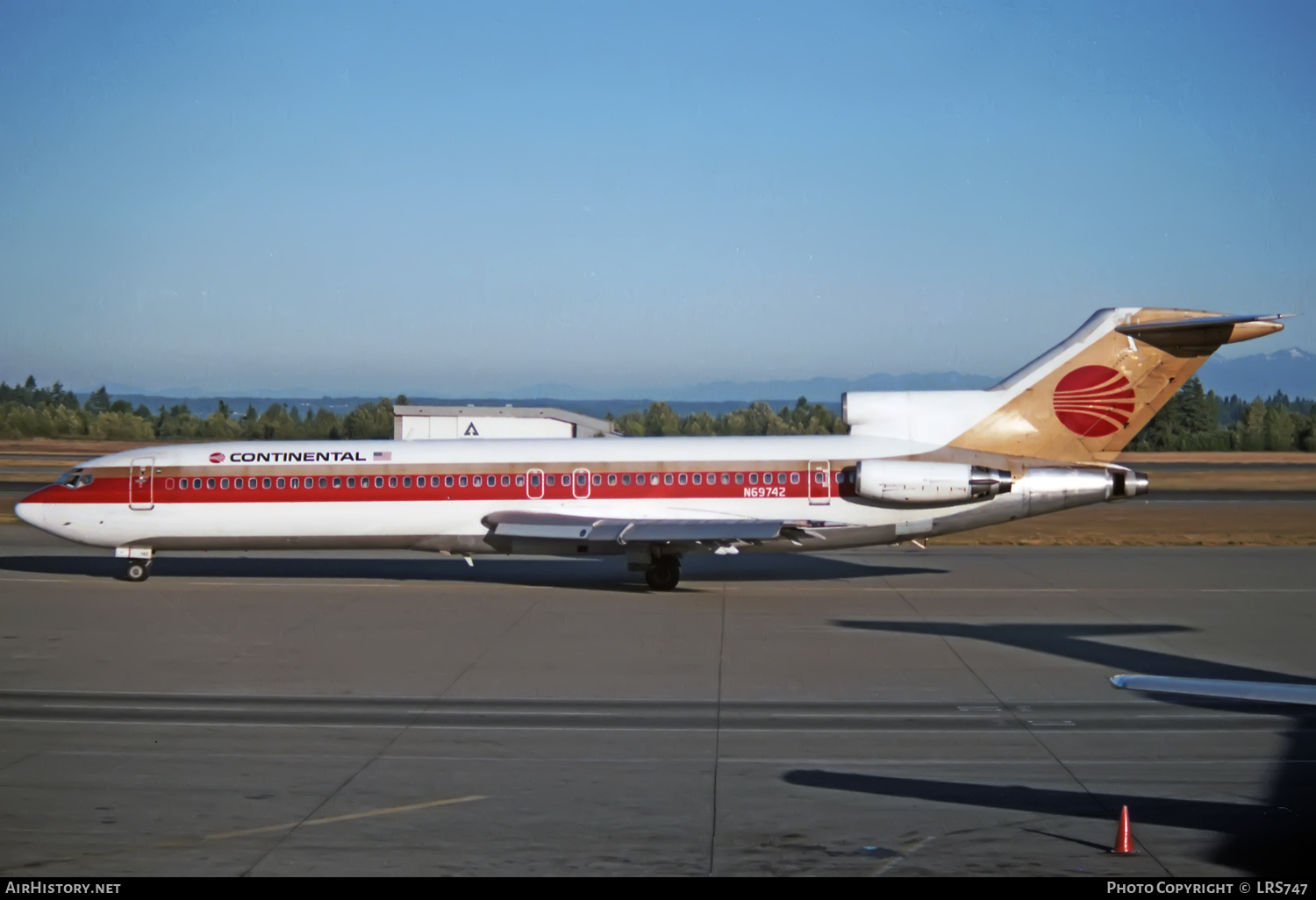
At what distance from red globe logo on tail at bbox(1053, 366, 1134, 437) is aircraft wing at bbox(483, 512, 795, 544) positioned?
6.02m

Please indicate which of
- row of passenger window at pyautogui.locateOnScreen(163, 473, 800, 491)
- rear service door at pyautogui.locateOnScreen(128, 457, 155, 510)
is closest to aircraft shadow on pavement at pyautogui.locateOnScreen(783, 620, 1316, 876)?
row of passenger window at pyautogui.locateOnScreen(163, 473, 800, 491)

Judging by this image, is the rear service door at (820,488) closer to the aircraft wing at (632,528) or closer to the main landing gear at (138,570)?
the aircraft wing at (632,528)

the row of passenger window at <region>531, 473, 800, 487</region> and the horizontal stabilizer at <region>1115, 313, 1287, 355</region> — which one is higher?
the horizontal stabilizer at <region>1115, 313, 1287, 355</region>

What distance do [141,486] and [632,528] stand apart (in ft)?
33.7

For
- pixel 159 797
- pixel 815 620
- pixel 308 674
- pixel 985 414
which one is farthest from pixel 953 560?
pixel 159 797

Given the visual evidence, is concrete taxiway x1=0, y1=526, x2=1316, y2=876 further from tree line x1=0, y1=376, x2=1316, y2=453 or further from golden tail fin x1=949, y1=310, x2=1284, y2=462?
tree line x1=0, y1=376, x2=1316, y2=453

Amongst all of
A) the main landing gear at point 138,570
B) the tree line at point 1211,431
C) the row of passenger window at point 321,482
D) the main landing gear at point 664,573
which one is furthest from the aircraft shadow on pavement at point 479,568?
the tree line at point 1211,431

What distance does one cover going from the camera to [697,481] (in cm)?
2420

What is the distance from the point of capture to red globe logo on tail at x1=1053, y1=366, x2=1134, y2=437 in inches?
936

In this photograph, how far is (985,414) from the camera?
2398 cm

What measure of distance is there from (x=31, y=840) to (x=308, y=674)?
6.96 metres

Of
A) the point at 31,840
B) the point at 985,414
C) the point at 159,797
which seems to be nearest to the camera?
the point at 31,840

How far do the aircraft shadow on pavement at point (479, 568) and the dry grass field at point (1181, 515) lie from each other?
735cm
